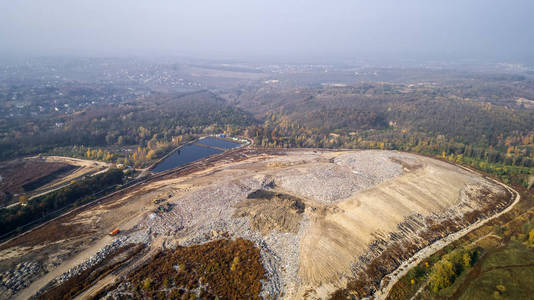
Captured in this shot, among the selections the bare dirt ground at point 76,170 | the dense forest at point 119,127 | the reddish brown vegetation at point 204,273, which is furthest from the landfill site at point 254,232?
the dense forest at point 119,127

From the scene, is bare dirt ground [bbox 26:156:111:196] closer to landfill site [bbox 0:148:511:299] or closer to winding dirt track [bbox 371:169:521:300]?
landfill site [bbox 0:148:511:299]

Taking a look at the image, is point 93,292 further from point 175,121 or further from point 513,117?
point 513,117

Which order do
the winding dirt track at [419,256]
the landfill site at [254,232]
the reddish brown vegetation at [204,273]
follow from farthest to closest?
the winding dirt track at [419,256]
the landfill site at [254,232]
the reddish brown vegetation at [204,273]

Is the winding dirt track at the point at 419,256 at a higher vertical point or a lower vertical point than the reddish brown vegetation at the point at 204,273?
lower

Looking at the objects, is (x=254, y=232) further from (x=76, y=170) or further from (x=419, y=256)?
(x=76, y=170)

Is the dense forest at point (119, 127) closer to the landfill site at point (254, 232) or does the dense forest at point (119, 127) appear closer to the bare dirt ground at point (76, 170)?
the bare dirt ground at point (76, 170)

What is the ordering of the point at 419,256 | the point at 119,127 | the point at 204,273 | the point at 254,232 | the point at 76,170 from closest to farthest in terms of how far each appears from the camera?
1. the point at 204,273
2. the point at 419,256
3. the point at 254,232
4. the point at 76,170
5. the point at 119,127

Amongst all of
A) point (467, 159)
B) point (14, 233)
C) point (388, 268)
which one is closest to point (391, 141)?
point (467, 159)

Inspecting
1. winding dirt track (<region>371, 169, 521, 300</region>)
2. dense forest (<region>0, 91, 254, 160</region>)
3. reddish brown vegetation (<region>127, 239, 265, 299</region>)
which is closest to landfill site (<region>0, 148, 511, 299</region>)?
reddish brown vegetation (<region>127, 239, 265, 299</region>)

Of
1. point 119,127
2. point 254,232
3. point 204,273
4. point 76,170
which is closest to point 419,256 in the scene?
point 254,232
